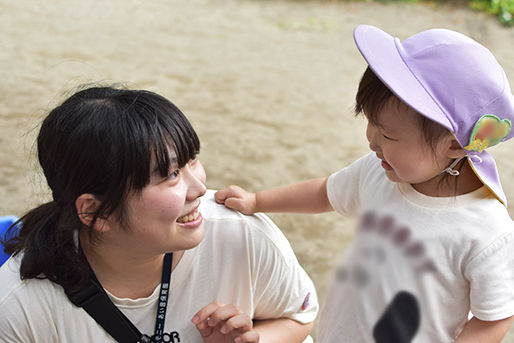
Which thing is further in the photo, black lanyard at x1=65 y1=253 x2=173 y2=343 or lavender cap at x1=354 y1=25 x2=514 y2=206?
black lanyard at x1=65 y1=253 x2=173 y2=343

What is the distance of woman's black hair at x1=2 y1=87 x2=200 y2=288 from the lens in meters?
1.13

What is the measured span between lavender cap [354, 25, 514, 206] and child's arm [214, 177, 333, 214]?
443 millimetres

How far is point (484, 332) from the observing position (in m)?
1.18

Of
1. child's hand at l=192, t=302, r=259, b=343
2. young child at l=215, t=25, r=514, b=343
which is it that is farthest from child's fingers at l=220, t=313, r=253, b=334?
young child at l=215, t=25, r=514, b=343

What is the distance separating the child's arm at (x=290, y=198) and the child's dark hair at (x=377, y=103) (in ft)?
1.08

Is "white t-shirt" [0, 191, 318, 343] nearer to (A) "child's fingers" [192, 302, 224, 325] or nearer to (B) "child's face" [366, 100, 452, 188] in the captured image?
(A) "child's fingers" [192, 302, 224, 325]

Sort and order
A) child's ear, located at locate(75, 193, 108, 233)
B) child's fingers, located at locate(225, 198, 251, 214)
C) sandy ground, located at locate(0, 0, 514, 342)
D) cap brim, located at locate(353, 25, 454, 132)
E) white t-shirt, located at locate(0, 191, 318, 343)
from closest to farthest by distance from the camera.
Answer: cap brim, located at locate(353, 25, 454, 132) → child's ear, located at locate(75, 193, 108, 233) → white t-shirt, located at locate(0, 191, 318, 343) → child's fingers, located at locate(225, 198, 251, 214) → sandy ground, located at locate(0, 0, 514, 342)

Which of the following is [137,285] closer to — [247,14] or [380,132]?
[380,132]

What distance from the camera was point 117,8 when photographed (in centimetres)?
556

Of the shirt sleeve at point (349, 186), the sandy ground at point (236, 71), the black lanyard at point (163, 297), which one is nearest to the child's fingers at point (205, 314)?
the black lanyard at point (163, 297)

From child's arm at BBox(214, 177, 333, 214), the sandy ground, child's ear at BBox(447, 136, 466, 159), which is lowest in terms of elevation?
the sandy ground

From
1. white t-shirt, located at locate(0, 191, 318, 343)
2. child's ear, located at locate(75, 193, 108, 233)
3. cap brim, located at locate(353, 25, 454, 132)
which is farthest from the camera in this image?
white t-shirt, located at locate(0, 191, 318, 343)

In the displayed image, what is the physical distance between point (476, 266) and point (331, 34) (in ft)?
15.1

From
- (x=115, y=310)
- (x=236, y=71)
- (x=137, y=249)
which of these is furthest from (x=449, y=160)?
(x=236, y=71)
